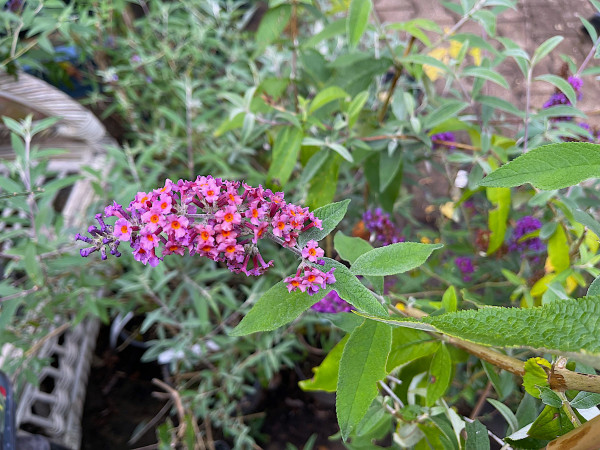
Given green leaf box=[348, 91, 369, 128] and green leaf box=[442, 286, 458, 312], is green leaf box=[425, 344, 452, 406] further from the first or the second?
green leaf box=[348, 91, 369, 128]

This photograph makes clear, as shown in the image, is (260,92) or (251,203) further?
(260,92)

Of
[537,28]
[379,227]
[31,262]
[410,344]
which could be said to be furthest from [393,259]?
[537,28]

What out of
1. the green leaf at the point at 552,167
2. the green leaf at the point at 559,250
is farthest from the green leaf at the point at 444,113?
the green leaf at the point at 552,167

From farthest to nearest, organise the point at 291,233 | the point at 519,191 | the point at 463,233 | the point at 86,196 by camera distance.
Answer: the point at 86,196 → the point at 463,233 → the point at 519,191 → the point at 291,233

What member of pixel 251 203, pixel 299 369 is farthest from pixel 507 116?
pixel 251 203

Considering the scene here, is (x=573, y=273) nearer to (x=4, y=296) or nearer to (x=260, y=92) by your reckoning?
(x=260, y=92)

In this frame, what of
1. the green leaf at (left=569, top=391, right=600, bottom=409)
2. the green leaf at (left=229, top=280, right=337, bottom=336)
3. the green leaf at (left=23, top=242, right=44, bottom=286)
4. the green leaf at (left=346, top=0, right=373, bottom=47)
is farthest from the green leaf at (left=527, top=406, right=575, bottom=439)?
the green leaf at (left=23, top=242, right=44, bottom=286)
